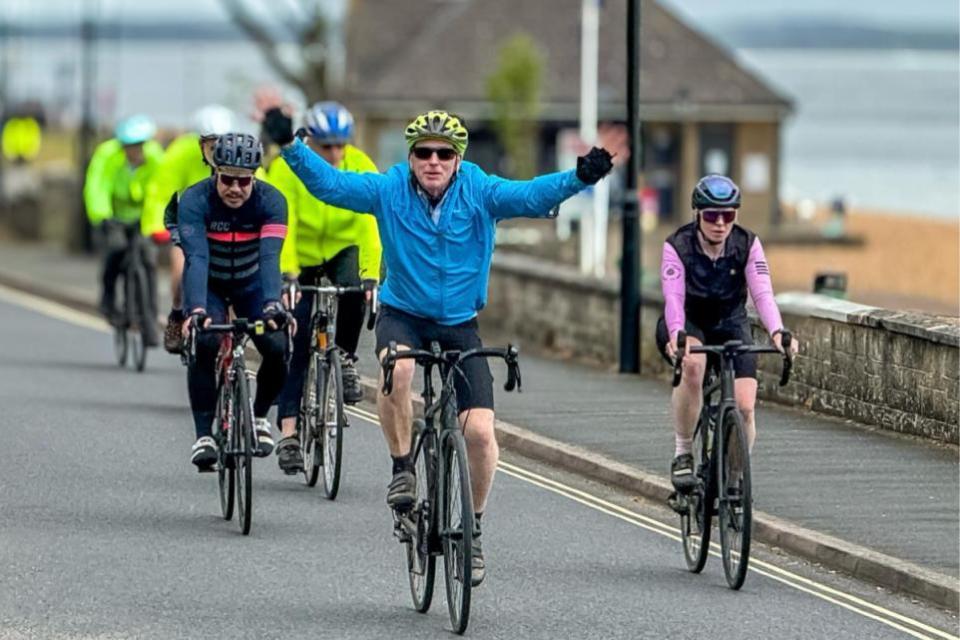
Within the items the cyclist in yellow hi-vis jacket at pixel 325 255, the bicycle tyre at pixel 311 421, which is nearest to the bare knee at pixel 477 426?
the bicycle tyre at pixel 311 421

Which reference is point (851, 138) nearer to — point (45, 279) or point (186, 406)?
point (45, 279)

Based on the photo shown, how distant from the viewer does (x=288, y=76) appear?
68938mm

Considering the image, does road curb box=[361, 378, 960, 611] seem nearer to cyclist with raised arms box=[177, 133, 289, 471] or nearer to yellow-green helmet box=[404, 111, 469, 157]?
cyclist with raised arms box=[177, 133, 289, 471]

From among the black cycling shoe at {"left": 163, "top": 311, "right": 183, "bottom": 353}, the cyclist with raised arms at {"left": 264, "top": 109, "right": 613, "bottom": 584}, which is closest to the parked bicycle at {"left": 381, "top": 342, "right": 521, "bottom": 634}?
the cyclist with raised arms at {"left": 264, "top": 109, "right": 613, "bottom": 584}

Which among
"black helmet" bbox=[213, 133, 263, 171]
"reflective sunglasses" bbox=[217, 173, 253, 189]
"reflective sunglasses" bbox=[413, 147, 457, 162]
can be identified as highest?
"black helmet" bbox=[213, 133, 263, 171]

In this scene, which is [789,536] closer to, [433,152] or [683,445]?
[683,445]

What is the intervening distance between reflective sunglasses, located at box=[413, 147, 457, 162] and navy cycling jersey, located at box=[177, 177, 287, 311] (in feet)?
5.84

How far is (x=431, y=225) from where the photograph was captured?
32.2ft

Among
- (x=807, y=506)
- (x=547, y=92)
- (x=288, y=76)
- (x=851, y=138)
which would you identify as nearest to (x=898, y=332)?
(x=807, y=506)

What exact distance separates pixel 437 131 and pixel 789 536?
119 inches

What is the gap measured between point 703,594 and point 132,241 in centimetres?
988

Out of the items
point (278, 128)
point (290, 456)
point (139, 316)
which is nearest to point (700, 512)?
point (278, 128)

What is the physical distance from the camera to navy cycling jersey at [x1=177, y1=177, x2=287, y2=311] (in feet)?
37.4

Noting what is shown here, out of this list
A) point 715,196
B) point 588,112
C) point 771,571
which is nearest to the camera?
point 715,196
